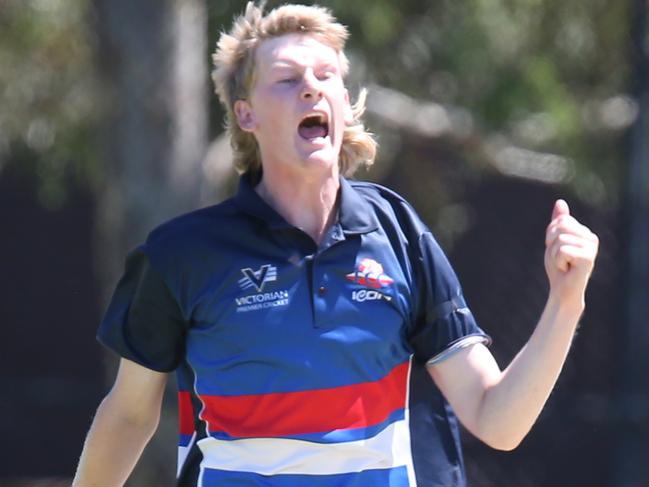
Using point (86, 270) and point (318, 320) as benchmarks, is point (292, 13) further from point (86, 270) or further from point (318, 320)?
point (86, 270)

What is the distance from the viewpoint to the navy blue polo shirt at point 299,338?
8.46 ft

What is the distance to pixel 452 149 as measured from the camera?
6.70 metres

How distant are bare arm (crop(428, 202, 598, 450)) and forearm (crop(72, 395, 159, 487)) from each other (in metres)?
0.62

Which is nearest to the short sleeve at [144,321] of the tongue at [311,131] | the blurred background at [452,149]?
the tongue at [311,131]

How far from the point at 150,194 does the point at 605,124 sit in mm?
2216

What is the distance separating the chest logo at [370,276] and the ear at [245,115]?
1.27 ft

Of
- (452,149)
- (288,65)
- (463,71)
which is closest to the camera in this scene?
(288,65)

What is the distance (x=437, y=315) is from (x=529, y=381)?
256 mm

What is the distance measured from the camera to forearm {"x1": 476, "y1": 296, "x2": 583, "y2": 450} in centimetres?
247

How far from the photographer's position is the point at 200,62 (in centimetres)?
562

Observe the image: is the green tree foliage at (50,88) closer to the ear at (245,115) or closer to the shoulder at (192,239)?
the ear at (245,115)

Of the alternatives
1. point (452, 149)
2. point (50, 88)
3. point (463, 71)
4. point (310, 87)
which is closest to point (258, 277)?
point (310, 87)

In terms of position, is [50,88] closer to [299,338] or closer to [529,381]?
[299,338]

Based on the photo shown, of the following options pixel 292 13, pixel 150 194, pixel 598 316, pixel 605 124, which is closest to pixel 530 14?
pixel 605 124
